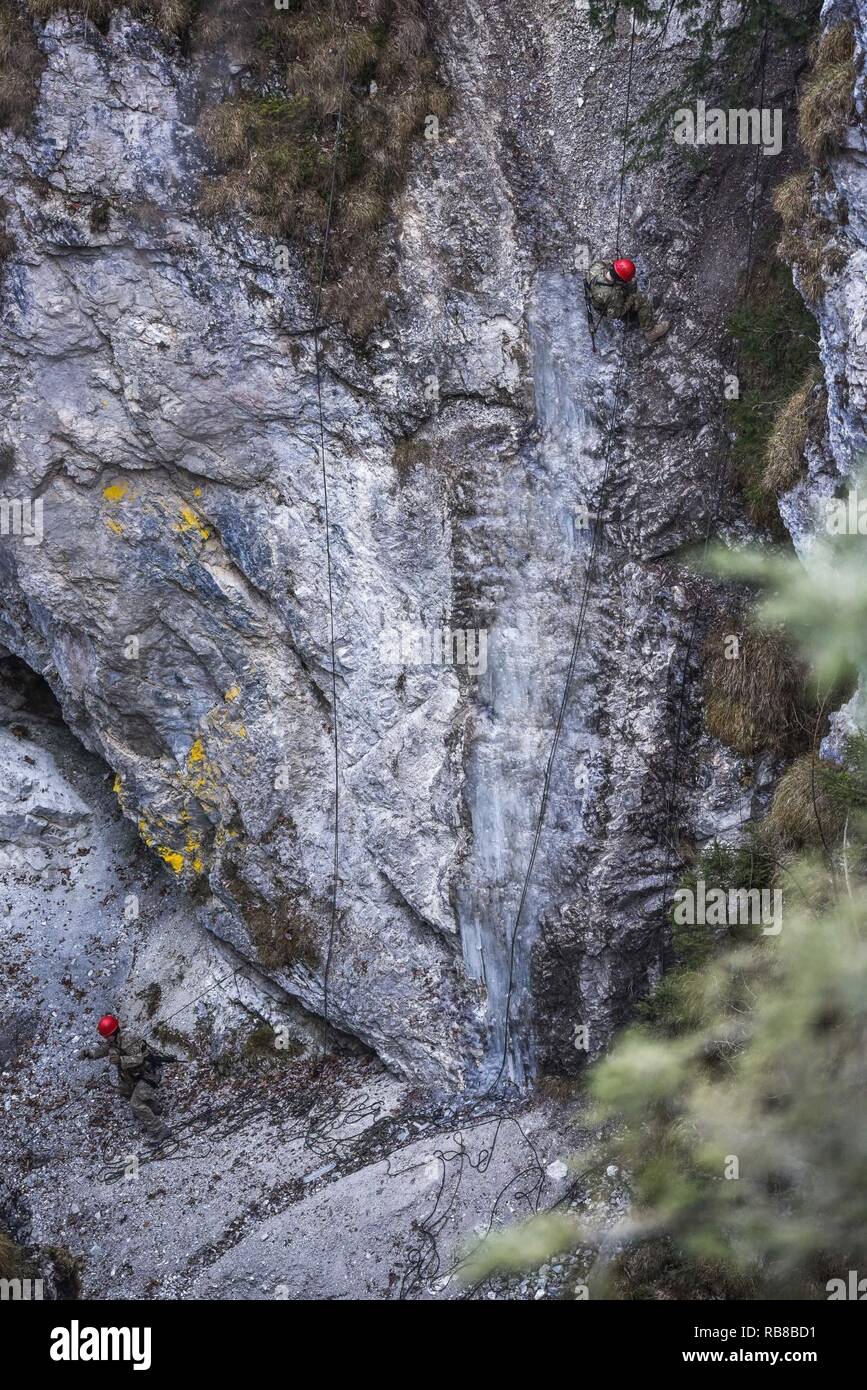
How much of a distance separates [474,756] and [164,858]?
16.0 ft

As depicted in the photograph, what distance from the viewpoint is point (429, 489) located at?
1155cm

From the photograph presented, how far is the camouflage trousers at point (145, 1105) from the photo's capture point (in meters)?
12.7

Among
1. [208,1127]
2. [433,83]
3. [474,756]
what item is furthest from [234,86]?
[208,1127]

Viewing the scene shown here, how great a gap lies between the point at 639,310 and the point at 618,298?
0.27 m

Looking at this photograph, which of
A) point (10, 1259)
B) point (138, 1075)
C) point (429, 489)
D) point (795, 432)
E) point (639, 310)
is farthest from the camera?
point (138, 1075)

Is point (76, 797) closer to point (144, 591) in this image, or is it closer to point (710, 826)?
point (144, 591)

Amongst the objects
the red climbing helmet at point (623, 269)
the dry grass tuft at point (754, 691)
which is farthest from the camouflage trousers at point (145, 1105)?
the red climbing helmet at point (623, 269)

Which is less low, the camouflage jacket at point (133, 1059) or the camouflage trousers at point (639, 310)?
the camouflage trousers at point (639, 310)

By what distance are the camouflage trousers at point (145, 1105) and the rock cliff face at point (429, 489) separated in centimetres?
247

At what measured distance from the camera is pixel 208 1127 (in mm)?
12711

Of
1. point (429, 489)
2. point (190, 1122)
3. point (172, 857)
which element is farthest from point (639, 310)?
point (190, 1122)

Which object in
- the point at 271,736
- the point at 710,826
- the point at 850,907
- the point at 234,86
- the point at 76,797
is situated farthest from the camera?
the point at 76,797

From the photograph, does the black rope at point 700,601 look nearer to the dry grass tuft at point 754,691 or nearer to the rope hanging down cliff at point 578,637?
the dry grass tuft at point 754,691

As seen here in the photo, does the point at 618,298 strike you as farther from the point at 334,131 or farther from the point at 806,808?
the point at 806,808
